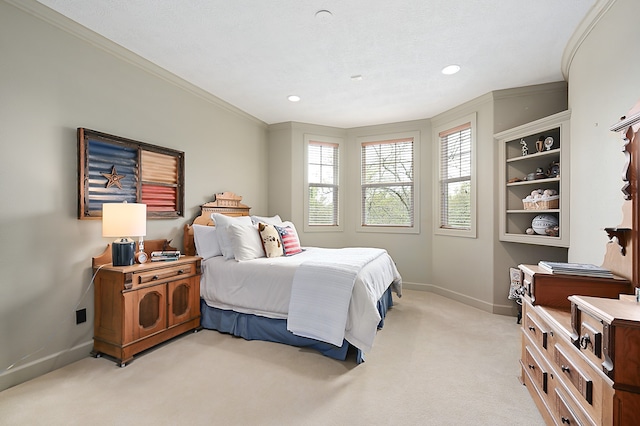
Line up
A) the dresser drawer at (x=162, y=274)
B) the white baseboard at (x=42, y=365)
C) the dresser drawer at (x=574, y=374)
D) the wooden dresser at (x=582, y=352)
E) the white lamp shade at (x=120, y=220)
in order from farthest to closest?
the dresser drawer at (x=162, y=274) → the white lamp shade at (x=120, y=220) → the white baseboard at (x=42, y=365) → the dresser drawer at (x=574, y=374) → the wooden dresser at (x=582, y=352)

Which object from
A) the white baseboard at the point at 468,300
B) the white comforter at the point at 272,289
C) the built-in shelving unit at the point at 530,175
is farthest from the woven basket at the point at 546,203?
the white comforter at the point at 272,289

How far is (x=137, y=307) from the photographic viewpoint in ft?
8.09

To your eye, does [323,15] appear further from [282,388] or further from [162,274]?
[282,388]

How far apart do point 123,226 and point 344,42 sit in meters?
2.48

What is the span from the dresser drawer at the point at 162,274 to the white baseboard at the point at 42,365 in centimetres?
71

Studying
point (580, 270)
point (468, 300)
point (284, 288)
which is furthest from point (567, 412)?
point (468, 300)

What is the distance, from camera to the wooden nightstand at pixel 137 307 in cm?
239

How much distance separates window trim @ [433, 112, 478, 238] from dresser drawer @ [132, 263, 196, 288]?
3554 mm

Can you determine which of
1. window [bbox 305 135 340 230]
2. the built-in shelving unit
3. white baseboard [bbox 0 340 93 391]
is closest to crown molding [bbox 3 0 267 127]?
window [bbox 305 135 340 230]

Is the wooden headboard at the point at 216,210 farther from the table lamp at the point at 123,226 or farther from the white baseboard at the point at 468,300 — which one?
the white baseboard at the point at 468,300

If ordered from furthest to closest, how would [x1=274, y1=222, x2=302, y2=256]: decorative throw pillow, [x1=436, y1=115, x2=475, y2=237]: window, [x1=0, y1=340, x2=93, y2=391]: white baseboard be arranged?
[x1=436, y1=115, x2=475, y2=237]: window
[x1=274, y1=222, x2=302, y2=256]: decorative throw pillow
[x1=0, y1=340, x2=93, y2=391]: white baseboard

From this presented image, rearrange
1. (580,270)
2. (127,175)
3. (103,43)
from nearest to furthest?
(580,270) → (103,43) → (127,175)

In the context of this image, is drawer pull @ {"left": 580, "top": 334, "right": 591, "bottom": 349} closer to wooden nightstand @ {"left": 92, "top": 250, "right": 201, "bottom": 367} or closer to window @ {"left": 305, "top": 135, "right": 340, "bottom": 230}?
wooden nightstand @ {"left": 92, "top": 250, "right": 201, "bottom": 367}

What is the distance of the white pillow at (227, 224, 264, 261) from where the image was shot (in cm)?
313
